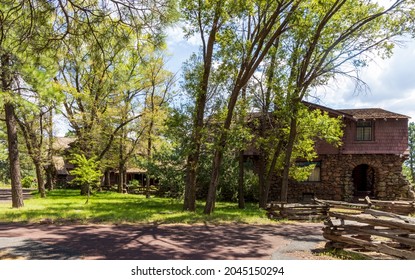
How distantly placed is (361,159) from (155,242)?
19464 mm

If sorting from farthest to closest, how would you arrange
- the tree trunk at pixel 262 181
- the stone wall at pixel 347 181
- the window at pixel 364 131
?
the window at pixel 364 131, the stone wall at pixel 347 181, the tree trunk at pixel 262 181

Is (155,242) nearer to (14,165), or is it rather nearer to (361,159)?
(14,165)

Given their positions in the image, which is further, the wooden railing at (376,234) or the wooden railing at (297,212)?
the wooden railing at (297,212)

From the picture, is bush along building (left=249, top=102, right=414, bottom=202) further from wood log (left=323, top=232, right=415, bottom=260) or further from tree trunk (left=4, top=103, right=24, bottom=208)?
wood log (left=323, top=232, right=415, bottom=260)

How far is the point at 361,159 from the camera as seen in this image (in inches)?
971

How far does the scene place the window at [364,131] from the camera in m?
24.6

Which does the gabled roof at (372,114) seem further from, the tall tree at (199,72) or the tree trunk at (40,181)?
the tree trunk at (40,181)

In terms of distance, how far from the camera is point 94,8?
6953 mm

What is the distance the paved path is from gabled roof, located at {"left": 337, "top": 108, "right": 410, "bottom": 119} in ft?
45.9

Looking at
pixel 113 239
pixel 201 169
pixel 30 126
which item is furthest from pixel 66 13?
pixel 30 126

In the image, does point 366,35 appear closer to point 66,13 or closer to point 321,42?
point 321,42

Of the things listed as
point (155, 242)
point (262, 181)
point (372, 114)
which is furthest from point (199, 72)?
point (372, 114)

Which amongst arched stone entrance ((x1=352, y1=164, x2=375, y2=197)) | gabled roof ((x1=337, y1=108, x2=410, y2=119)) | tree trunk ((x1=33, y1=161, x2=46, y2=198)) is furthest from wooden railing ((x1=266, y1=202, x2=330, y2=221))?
tree trunk ((x1=33, y1=161, x2=46, y2=198))

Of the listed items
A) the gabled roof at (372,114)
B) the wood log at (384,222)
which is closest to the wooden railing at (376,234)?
the wood log at (384,222)
